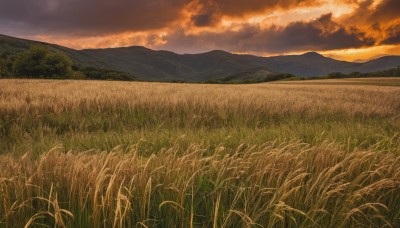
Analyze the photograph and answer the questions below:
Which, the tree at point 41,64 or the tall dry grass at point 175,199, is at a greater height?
the tree at point 41,64

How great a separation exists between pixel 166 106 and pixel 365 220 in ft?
21.4

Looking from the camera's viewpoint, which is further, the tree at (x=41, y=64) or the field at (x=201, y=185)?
the tree at (x=41, y=64)

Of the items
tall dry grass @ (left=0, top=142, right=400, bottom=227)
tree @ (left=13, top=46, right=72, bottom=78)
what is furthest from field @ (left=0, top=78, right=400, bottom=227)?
tree @ (left=13, top=46, right=72, bottom=78)

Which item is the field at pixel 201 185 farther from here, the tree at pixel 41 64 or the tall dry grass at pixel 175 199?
the tree at pixel 41 64

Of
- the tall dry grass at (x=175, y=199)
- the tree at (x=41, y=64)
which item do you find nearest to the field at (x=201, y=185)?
the tall dry grass at (x=175, y=199)

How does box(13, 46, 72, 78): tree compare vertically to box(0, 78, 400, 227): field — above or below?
above

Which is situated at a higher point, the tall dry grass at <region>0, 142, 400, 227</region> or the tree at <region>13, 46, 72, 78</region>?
the tree at <region>13, 46, 72, 78</region>

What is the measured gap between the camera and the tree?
66.0 metres

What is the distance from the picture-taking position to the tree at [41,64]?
66.0 metres

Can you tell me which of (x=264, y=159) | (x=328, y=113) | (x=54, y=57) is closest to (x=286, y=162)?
(x=264, y=159)

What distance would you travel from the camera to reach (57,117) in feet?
22.3

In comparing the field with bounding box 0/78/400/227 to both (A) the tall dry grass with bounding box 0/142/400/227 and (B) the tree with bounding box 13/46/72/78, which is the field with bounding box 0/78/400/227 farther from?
(B) the tree with bounding box 13/46/72/78

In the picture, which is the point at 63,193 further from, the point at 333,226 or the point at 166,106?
the point at 166,106

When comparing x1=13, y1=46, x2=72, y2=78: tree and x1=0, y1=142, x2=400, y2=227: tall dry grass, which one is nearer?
x1=0, y1=142, x2=400, y2=227: tall dry grass
